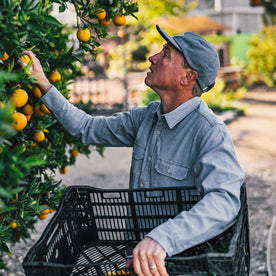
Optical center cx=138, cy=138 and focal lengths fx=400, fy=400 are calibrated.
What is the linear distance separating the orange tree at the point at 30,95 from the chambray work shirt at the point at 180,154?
26 centimetres

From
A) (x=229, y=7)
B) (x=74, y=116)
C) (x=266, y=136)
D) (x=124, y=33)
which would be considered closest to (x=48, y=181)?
(x=74, y=116)

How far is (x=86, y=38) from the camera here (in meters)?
2.08

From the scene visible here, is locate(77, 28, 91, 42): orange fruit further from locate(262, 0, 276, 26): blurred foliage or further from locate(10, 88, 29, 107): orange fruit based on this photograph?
locate(262, 0, 276, 26): blurred foliage

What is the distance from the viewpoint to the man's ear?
79.7 inches

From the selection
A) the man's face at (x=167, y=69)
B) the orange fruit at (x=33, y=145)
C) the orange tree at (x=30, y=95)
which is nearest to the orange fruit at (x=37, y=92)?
the orange tree at (x=30, y=95)

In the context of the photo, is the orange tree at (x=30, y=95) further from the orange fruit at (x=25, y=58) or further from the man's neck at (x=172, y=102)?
the man's neck at (x=172, y=102)

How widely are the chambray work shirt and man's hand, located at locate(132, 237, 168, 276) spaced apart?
0.03 meters

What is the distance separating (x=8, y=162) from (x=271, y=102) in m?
13.6

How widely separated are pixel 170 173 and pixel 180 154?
0.36ft

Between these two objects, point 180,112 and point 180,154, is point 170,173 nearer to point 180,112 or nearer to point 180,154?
point 180,154

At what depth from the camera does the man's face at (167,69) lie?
79.7 inches

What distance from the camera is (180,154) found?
1980 millimetres

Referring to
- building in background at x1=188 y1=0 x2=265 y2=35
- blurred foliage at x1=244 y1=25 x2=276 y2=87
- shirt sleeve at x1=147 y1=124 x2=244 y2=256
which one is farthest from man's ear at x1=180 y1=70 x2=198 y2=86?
building in background at x1=188 y1=0 x2=265 y2=35

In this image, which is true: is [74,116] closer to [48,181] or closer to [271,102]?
[48,181]
